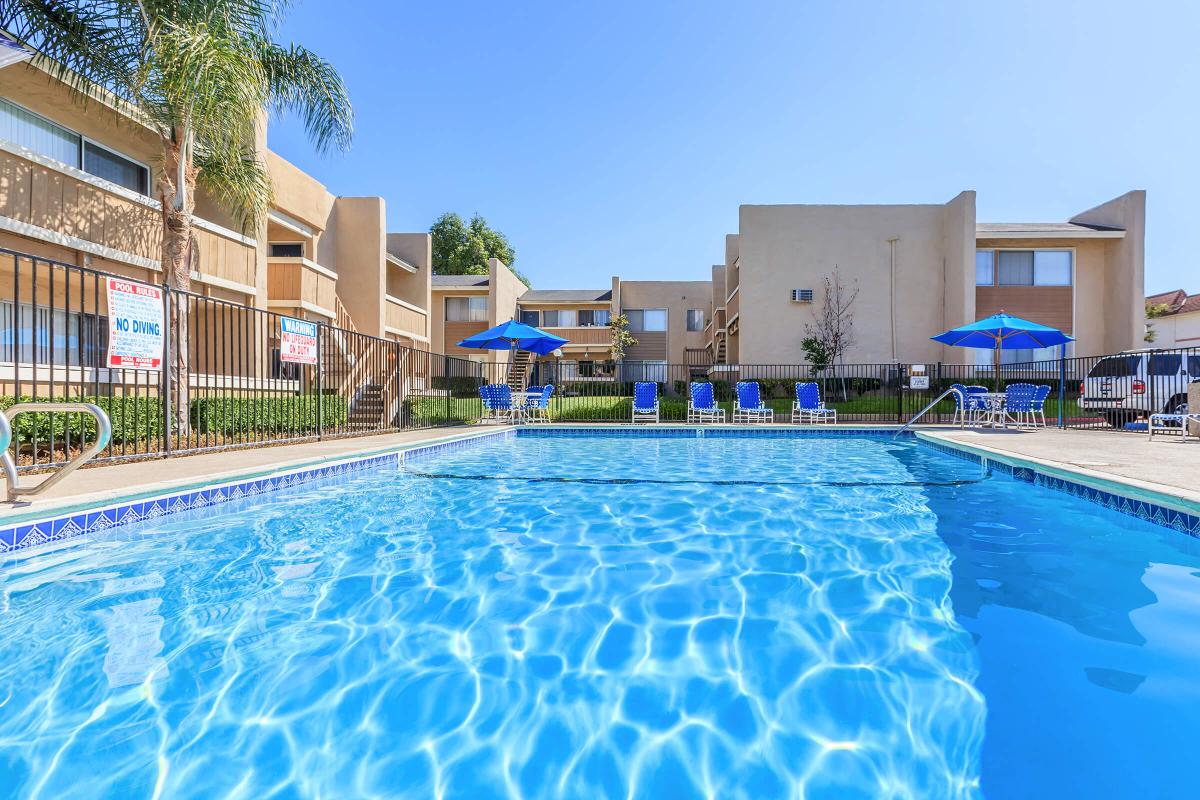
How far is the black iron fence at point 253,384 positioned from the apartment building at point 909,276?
1.46m

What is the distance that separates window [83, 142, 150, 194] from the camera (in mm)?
10438

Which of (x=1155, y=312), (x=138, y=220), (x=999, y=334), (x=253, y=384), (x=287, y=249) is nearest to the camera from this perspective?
(x=253, y=384)

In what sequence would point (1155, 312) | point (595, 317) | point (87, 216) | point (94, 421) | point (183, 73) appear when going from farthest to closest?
point (1155, 312)
point (595, 317)
point (87, 216)
point (183, 73)
point (94, 421)

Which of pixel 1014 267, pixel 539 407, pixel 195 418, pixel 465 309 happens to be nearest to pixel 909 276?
pixel 1014 267

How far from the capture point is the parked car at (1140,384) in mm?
11133

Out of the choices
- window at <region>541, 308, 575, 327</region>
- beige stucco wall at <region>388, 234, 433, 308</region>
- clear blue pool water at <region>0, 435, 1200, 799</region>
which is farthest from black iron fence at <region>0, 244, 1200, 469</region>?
window at <region>541, 308, 575, 327</region>

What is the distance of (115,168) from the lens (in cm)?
1095

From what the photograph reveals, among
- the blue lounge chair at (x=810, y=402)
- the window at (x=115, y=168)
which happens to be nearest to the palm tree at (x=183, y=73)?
the window at (x=115, y=168)

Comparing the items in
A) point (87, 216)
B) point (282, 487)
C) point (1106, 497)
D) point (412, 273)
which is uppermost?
point (412, 273)

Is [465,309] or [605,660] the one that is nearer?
[605,660]

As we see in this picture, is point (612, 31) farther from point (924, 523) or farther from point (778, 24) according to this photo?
point (924, 523)

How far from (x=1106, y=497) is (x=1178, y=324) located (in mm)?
42196

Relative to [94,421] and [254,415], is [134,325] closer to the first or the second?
[94,421]

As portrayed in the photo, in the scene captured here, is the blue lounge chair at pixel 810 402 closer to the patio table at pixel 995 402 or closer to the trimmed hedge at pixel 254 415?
the patio table at pixel 995 402
